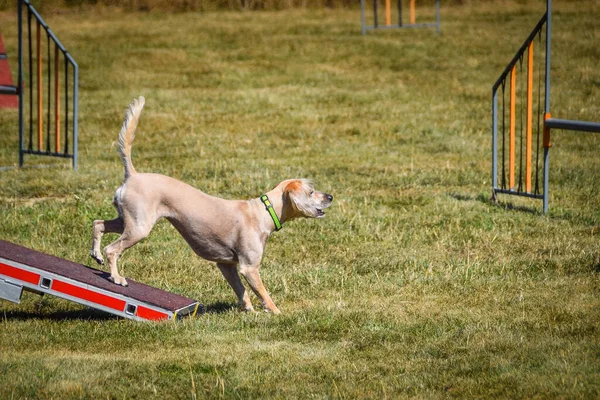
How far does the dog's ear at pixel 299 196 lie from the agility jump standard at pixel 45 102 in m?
6.43

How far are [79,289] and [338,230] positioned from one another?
3.89m

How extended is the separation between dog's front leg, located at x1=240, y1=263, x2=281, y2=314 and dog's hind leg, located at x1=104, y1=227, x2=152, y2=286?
0.76 m

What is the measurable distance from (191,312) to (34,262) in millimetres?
1183

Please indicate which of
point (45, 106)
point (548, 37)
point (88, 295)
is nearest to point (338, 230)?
point (548, 37)

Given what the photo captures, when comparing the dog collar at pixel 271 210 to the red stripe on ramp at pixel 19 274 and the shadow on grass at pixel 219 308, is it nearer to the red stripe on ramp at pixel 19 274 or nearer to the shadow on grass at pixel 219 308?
the shadow on grass at pixel 219 308

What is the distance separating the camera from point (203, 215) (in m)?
6.30

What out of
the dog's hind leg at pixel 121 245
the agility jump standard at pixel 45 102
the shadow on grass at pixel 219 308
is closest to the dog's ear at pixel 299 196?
the shadow on grass at pixel 219 308

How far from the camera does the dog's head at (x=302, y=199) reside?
21.2 ft

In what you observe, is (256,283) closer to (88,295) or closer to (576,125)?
(88,295)

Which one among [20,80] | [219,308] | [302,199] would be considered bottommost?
[219,308]

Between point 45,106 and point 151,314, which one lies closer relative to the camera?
point 151,314

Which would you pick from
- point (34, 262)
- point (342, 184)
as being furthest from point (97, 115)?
point (34, 262)

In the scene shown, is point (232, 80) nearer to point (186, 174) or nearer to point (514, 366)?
point (186, 174)

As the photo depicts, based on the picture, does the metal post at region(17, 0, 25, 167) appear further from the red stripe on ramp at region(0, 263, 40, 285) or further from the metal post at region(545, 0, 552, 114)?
the metal post at region(545, 0, 552, 114)
